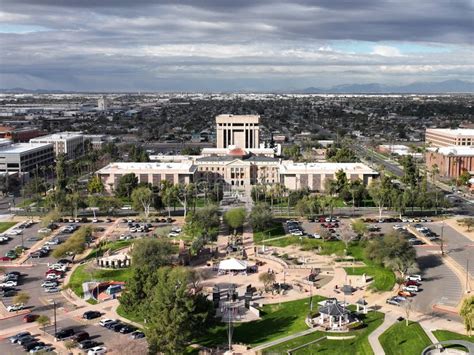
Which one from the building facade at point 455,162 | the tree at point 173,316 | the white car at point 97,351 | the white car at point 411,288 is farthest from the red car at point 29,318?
the building facade at point 455,162

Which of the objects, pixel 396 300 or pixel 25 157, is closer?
pixel 396 300

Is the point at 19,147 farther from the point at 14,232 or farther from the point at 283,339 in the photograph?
the point at 283,339

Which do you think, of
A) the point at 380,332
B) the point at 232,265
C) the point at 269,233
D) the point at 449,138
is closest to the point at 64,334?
the point at 232,265

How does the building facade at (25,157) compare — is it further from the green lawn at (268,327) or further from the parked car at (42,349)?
the green lawn at (268,327)

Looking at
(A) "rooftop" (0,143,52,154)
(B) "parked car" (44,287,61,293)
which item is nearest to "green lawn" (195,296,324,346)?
(B) "parked car" (44,287,61,293)

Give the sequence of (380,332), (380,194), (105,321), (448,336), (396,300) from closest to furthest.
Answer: (448,336) → (380,332) → (105,321) → (396,300) → (380,194)

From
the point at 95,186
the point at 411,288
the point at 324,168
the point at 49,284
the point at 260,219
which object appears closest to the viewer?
the point at 411,288

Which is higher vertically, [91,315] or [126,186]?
[126,186]
